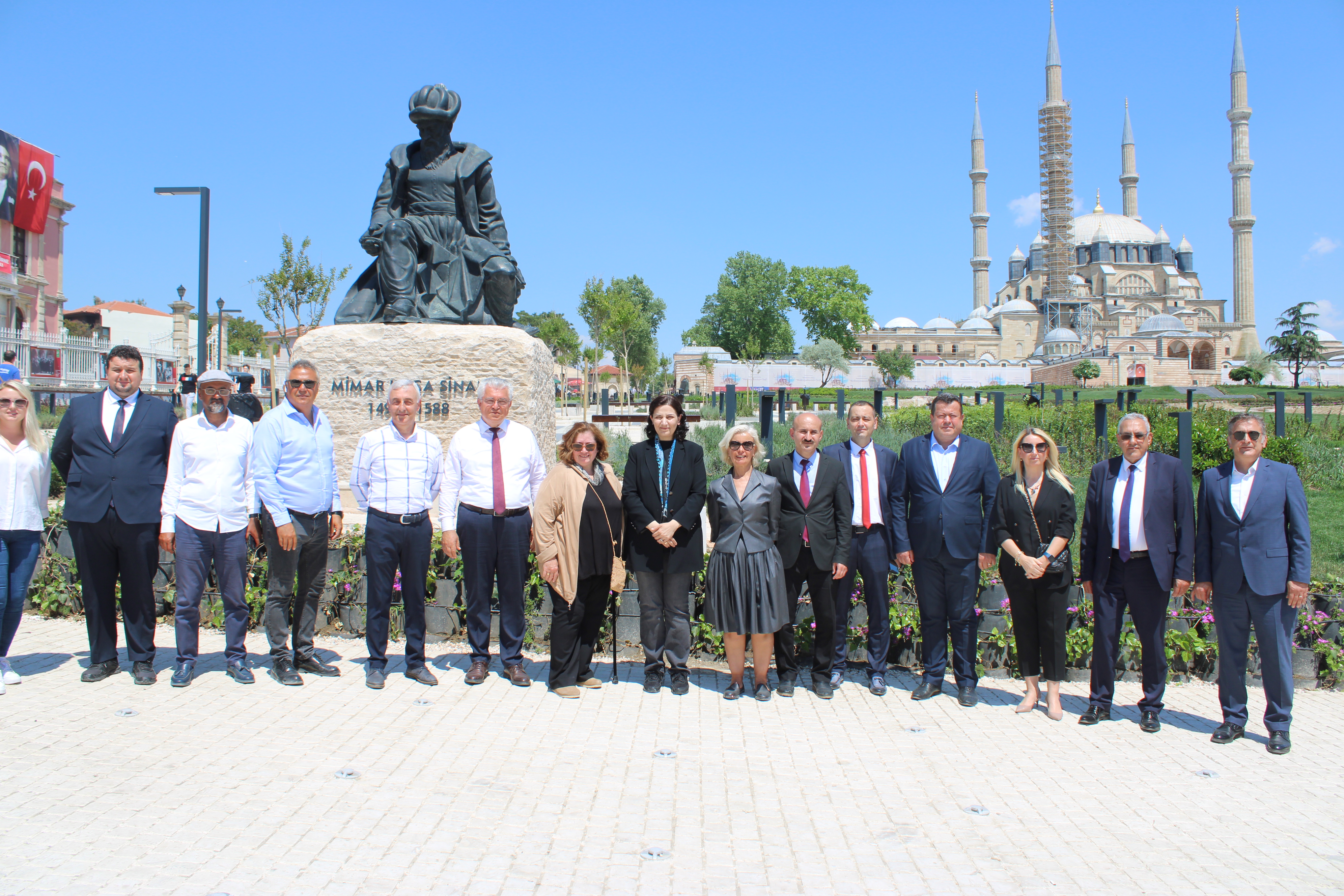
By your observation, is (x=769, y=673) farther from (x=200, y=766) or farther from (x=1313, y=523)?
(x=1313, y=523)

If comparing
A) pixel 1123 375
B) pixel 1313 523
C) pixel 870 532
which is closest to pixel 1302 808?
pixel 870 532

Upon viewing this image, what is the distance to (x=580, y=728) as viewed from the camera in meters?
4.20

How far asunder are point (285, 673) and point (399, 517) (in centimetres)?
106

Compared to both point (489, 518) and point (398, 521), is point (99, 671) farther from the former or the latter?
point (489, 518)

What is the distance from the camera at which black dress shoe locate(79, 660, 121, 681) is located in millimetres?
4734

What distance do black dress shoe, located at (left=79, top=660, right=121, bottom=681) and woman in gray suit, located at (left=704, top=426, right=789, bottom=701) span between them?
132 inches

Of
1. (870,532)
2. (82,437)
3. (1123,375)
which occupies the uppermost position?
(1123,375)

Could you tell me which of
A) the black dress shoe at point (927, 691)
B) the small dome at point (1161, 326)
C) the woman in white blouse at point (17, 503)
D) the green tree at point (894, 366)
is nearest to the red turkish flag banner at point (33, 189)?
the woman in white blouse at point (17, 503)

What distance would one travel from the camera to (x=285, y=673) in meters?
4.78

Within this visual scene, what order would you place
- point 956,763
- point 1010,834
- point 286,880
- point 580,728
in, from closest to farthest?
point 286,880, point 1010,834, point 956,763, point 580,728

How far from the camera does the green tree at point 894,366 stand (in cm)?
7475

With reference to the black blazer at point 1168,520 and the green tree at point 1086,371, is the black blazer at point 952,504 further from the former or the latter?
the green tree at point 1086,371

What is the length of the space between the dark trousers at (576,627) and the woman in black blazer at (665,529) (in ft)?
0.74

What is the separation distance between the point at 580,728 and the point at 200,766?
5.41 feet
